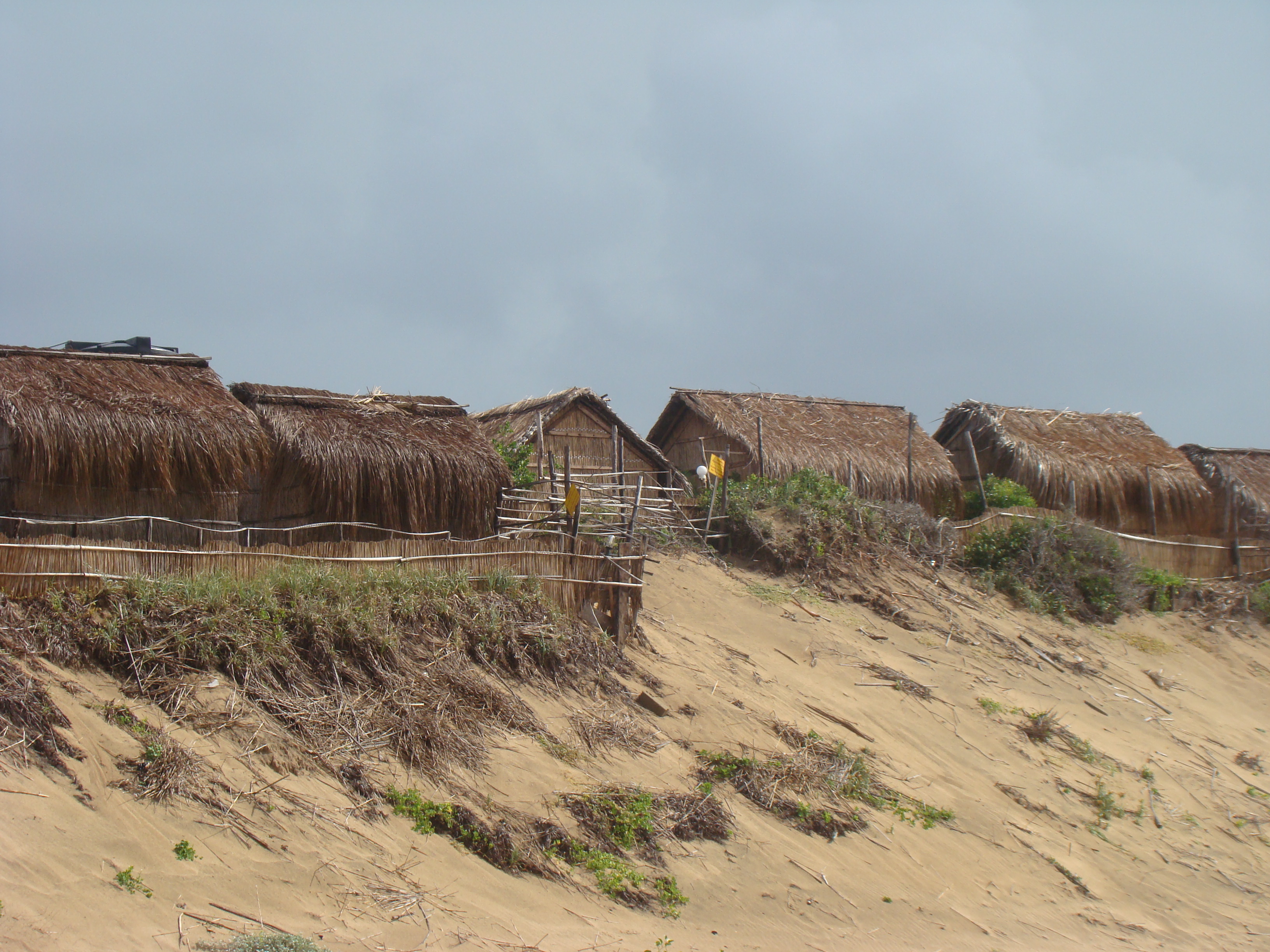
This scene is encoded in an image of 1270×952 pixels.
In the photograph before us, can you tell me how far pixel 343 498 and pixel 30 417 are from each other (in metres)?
3.08

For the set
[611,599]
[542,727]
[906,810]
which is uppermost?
[611,599]

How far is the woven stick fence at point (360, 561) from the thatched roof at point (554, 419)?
5.87 meters

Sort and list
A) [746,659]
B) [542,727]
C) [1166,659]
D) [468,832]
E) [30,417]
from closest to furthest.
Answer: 1. [468,832]
2. [542,727]
3. [30,417]
4. [746,659]
5. [1166,659]

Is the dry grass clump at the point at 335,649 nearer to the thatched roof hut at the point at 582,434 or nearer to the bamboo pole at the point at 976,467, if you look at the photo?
the thatched roof hut at the point at 582,434

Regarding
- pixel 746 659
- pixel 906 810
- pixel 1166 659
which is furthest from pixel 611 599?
pixel 1166 659

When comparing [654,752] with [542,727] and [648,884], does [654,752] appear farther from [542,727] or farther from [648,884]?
[648,884]

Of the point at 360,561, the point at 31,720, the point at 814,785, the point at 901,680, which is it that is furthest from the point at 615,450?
the point at 31,720

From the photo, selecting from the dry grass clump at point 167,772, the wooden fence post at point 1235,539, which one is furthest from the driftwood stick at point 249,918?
the wooden fence post at point 1235,539

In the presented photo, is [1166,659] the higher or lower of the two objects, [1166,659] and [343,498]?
the lower

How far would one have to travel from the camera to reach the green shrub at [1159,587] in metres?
16.4

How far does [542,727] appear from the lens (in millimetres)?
7980

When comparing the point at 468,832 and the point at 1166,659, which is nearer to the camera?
the point at 468,832

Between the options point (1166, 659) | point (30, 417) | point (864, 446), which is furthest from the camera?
point (864, 446)

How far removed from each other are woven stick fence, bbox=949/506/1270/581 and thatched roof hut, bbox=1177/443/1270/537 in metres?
1.35
